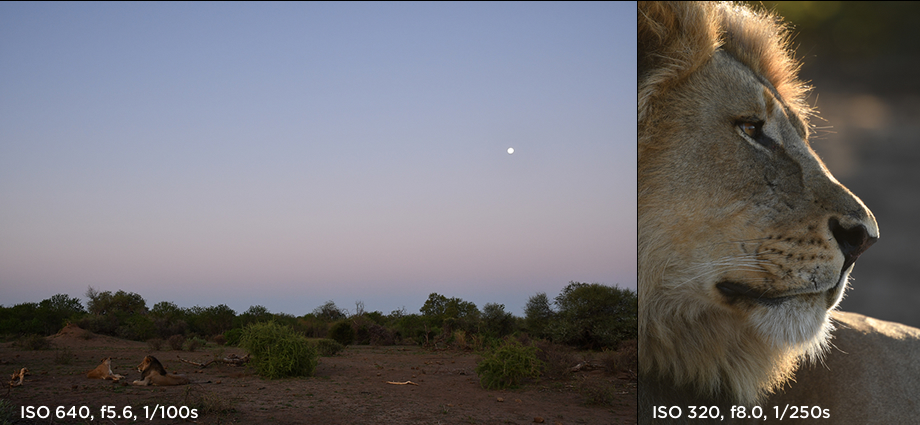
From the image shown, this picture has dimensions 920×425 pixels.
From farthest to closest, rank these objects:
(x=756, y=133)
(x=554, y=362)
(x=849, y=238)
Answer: (x=554, y=362) < (x=756, y=133) < (x=849, y=238)

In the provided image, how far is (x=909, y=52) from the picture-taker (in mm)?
4637

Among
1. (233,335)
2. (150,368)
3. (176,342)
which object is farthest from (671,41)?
(233,335)

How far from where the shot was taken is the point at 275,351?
9.84 meters

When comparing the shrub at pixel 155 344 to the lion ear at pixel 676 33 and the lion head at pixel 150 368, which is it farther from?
the lion ear at pixel 676 33

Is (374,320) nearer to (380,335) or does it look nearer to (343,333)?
(380,335)

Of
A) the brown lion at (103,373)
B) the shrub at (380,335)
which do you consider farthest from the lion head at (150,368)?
the shrub at (380,335)

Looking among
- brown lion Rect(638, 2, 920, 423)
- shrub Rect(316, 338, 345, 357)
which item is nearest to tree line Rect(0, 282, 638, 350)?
shrub Rect(316, 338, 345, 357)

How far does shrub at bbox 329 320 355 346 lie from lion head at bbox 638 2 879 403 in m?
17.0

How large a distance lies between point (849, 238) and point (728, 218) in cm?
46

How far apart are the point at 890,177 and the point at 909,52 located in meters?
1.44

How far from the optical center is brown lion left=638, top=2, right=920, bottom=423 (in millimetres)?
1972

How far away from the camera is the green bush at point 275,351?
9750 mm

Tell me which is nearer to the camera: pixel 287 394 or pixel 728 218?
pixel 728 218

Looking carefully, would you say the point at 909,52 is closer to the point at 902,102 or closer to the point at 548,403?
the point at 902,102
